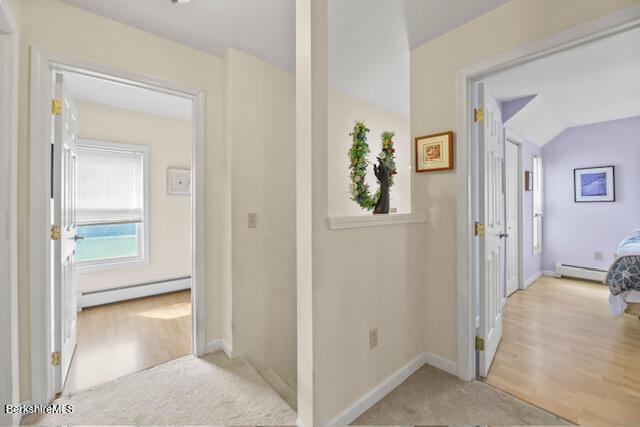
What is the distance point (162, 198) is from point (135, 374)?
2648 millimetres

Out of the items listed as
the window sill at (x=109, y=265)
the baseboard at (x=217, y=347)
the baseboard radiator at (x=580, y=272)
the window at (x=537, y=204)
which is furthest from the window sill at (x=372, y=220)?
the baseboard radiator at (x=580, y=272)

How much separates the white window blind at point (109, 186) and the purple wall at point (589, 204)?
6.55 m

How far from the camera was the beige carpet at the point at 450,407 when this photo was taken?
1601mm

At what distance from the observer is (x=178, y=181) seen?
4.20m

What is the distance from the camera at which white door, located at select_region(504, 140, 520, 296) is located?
3.79m

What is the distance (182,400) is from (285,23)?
2.52 metres

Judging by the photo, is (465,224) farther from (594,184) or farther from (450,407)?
(594,184)

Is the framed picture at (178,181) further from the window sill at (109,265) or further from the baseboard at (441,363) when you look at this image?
the baseboard at (441,363)

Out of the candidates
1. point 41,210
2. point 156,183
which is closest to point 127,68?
point 41,210

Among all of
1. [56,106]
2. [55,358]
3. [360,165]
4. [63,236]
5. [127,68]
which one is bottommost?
[55,358]

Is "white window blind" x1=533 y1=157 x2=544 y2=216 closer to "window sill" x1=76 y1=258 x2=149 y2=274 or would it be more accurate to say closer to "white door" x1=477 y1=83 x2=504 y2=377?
"white door" x1=477 y1=83 x2=504 y2=377

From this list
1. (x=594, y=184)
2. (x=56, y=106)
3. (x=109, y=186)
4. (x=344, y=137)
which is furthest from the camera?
(x=594, y=184)

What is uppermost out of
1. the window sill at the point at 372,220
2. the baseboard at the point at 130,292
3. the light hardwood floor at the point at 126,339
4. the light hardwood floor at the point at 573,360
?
the window sill at the point at 372,220

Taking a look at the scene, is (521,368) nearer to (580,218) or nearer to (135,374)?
(135,374)
